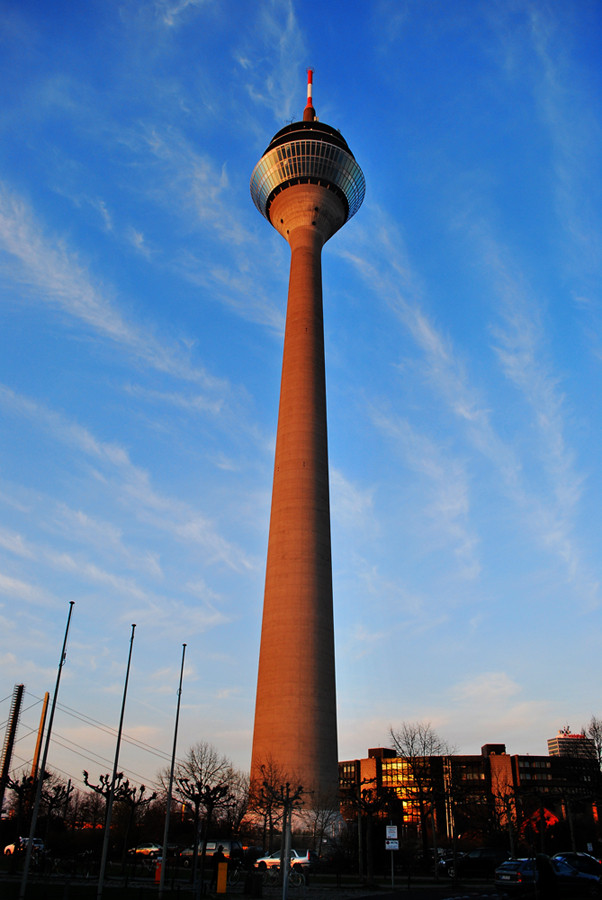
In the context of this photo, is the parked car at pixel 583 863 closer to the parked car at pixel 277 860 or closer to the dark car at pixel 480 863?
the dark car at pixel 480 863

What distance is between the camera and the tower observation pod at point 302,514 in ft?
206

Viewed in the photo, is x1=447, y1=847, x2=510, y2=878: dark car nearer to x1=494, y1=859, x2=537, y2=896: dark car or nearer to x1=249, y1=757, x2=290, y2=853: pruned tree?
x1=249, y1=757, x2=290, y2=853: pruned tree

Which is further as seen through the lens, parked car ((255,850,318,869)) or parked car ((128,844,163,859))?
parked car ((128,844,163,859))

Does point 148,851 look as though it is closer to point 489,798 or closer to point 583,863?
point 489,798

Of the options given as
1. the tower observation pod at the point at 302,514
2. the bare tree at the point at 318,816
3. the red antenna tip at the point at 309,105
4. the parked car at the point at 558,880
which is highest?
the red antenna tip at the point at 309,105

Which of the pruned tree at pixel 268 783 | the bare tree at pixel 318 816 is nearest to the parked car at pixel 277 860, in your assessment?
the pruned tree at pixel 268 783

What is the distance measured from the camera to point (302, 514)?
70.4 m

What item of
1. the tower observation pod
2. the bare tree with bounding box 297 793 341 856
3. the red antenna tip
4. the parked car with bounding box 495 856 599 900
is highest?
the red antenna tip

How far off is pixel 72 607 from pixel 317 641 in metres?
35.5

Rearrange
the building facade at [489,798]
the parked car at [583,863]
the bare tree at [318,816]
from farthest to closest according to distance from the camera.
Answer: the bare tree at [318,816] → the building facade at [489,798] → the parked car at [583,863]

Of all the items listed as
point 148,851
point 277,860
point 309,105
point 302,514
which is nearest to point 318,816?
point 277,860

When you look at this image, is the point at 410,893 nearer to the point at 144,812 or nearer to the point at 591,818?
the point at 591,818

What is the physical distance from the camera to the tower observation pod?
62750mm

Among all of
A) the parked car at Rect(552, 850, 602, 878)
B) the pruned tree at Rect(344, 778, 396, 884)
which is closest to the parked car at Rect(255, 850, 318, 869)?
the pruned tree at Rect(344, 778, 396, 884)
